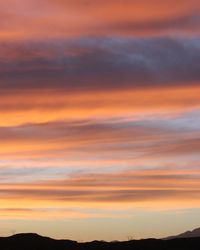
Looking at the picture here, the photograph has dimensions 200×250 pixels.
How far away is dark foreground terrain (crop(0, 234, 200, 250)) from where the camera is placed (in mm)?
74312

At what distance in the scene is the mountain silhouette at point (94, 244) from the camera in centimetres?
7425

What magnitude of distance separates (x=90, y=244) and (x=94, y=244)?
0.47 meters

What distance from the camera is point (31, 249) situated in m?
76.1

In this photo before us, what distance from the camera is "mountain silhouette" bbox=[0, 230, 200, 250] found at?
74250mm

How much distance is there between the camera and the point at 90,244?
76.9 metres

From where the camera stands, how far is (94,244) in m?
77.1

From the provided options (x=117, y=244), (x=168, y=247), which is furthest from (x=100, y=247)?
(x=168, y=247)

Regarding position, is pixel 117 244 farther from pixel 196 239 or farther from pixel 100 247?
pixel 196 239

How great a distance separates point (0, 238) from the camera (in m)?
78.4

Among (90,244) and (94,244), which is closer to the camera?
(90,244)

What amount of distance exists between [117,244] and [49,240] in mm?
8883

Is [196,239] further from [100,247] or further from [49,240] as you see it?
[49,240]

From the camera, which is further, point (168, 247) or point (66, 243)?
point (66, 243)

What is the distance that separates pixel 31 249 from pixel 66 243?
443cm
